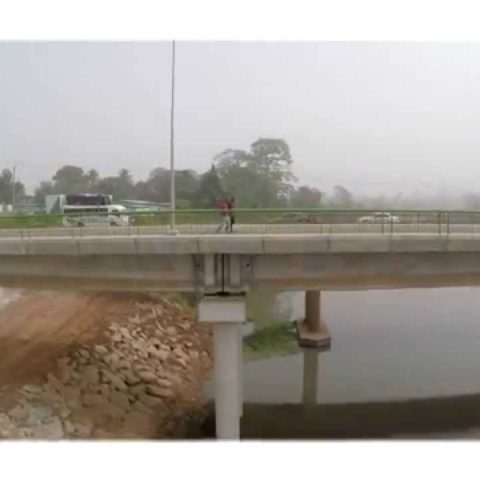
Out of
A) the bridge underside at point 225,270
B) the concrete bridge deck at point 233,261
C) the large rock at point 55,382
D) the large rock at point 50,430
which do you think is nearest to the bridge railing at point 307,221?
the concrete bridge deck at point 233,261

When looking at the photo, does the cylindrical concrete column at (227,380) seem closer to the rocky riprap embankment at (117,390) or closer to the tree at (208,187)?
the rocky riprap embankment at (117,390)

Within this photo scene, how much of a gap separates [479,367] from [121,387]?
12.2m

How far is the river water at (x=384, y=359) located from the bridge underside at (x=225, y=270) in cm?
487

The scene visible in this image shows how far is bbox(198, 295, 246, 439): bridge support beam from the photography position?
11414 millimetres

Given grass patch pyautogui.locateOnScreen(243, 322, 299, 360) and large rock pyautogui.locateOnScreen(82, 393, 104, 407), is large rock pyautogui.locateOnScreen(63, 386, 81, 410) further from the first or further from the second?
grass patch pyautogui.locateOnScreen(243, 322, 299, 360)

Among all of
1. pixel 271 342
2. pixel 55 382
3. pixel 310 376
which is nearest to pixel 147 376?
pixel 55 382

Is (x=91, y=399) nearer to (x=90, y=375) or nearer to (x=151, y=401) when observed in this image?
(x=90, y=375)

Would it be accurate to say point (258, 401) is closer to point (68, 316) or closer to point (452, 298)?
point (68, 316)

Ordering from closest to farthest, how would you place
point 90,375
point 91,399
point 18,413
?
1. point 18,413
2. point 91,399
3. point 90,375

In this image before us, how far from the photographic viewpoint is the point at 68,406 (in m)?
12.3

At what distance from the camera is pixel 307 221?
45.4 ft

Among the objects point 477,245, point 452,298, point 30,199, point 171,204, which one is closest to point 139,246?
point 171,204

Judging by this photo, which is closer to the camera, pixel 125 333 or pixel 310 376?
pixel 125 333

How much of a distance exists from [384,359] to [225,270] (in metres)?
10.1
